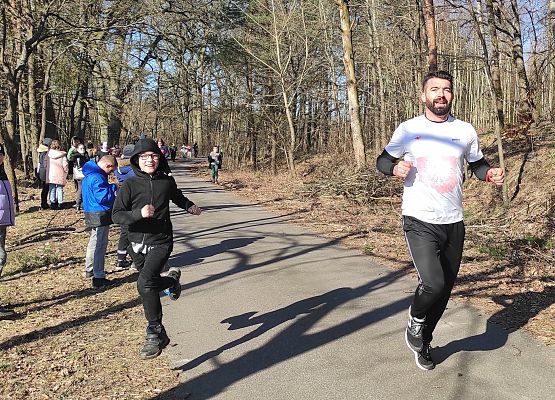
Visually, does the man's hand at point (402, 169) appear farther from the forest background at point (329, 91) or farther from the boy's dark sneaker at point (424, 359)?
the forest background at point (329, 91)

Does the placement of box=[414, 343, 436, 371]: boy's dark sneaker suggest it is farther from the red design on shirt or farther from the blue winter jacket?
the blue winter jacket

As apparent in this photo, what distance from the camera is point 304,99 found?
32.7m

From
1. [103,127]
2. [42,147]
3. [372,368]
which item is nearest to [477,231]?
[372,368]

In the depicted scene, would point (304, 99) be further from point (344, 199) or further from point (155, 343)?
point (155, 343)

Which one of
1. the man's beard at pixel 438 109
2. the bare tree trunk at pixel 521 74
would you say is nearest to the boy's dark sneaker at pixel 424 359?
the man's beard at pixel 438 109

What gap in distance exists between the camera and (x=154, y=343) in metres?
4.64

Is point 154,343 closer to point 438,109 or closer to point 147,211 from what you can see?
point 147,211

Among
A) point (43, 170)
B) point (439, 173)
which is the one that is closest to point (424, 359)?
point (439, 173)

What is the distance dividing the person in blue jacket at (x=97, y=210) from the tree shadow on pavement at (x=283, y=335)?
8.13 feet

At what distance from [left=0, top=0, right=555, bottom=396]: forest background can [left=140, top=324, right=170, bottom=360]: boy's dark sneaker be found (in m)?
3.06

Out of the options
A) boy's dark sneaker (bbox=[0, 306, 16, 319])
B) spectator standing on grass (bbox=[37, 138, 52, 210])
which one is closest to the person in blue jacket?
boy's dark sneaker (bbox=[0, 306, 16, 319])

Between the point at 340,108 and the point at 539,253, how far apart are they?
22920 millimetres

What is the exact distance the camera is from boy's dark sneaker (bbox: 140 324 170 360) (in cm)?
459

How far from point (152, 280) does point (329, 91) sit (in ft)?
82.9
